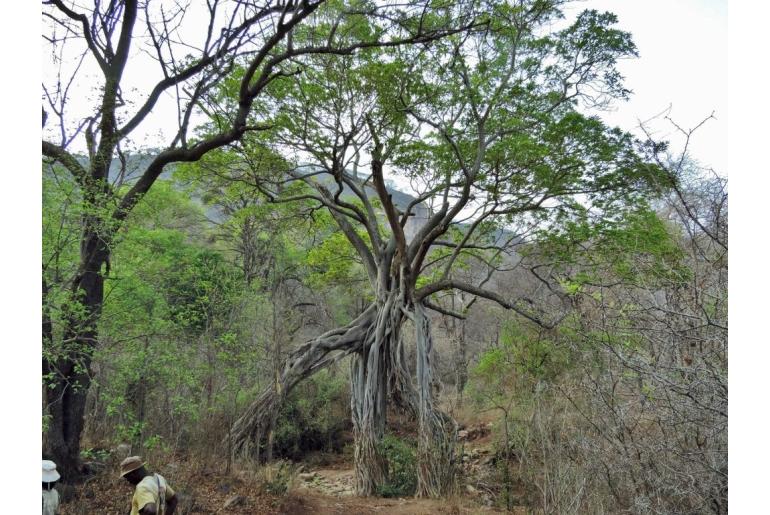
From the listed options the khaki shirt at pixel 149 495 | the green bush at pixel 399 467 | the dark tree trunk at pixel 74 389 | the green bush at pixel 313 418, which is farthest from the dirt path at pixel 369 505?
the khaki shirt at pixel 149 495

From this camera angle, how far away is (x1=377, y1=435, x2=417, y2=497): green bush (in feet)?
26.8

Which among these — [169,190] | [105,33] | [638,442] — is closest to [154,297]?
[105,33]

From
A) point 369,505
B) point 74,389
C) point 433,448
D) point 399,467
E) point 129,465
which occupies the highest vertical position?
point 74,389

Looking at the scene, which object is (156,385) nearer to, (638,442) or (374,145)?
(374,145)

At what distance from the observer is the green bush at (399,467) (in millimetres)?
8180

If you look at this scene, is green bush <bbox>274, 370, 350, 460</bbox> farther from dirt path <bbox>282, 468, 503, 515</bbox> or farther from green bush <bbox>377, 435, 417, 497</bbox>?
green bush <bbox>377, 435, 417, 497</bbox>

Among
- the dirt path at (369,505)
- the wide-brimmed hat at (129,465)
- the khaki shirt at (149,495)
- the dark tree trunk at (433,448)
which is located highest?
the wide-brimmed hat at (129,465)

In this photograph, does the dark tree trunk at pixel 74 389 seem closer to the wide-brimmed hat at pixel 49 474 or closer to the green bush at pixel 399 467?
the wide-brimmed hat at pixel 49 474

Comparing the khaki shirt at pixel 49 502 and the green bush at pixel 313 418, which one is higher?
the khaki shirt at pixel 49 502

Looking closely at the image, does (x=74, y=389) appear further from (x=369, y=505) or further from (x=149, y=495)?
(x=369, y=505)

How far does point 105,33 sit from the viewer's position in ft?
18.7

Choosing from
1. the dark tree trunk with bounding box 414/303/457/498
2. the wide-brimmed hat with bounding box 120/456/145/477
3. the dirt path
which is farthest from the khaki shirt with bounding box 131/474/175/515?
the dark tree trunk with bounding box 414/303/457/498

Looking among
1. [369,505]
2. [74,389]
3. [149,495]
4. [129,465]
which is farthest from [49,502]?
[369,505]

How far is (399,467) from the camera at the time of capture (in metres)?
8.51
